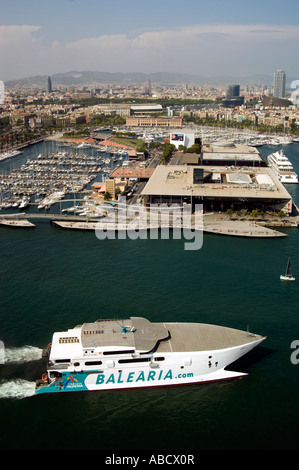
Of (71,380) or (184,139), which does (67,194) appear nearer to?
(184,139)

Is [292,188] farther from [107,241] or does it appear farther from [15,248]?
[15,248]

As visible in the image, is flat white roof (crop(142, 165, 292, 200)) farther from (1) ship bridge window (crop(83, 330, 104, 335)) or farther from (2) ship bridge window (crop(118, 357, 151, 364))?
(2) ship bridge window (crop(118, 357, 151, 364))

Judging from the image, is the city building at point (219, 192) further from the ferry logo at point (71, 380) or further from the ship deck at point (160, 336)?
the ferry logo at point (71, 380)

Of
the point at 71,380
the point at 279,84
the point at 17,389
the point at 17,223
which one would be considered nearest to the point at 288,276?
the point at 71,380

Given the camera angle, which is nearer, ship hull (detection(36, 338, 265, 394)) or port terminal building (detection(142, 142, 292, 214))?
ship hull (detection(36, 338, 265, 394))

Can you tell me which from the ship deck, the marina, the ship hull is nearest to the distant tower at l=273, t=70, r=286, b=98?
the marina

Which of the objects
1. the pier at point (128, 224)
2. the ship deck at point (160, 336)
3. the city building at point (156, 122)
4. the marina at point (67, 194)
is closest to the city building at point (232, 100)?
the city building at point (156, 122)
